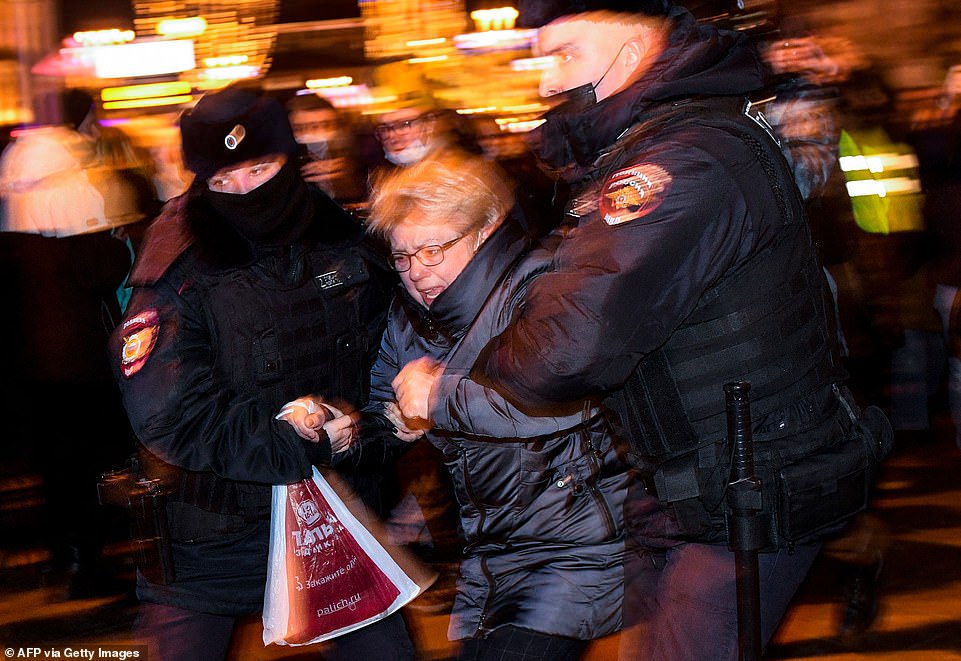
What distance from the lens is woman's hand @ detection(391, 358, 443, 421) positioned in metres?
2.63

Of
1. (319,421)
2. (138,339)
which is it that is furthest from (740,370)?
(138,339)

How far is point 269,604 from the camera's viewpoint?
3008 mm

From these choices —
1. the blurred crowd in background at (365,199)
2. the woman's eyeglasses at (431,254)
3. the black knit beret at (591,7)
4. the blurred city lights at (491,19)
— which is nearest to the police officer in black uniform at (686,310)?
the black knit beret at (591,7)

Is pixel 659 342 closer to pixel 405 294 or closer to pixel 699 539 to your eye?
pixel 699 539

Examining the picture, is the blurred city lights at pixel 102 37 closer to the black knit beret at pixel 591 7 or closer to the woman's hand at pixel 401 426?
the woman's hand at pixel 401 426

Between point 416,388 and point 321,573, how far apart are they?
0.64 m

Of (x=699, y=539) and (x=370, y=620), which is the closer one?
(x=699, y=539)

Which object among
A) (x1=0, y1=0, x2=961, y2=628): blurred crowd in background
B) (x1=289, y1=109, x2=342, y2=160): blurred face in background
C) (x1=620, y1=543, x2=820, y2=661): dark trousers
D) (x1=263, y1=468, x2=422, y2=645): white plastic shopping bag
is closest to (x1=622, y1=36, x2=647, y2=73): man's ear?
(x1=620, y1=543, x2=820, y2=661): dark trousers

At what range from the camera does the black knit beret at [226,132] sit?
302cm

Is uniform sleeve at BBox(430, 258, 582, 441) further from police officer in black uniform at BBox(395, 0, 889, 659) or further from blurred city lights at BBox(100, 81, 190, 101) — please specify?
blurred city lights at BBox(100, 81, 190, 101)

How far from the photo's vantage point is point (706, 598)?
244cm

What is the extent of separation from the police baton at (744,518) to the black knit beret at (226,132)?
1.41m

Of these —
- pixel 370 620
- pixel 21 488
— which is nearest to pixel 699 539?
pixel 370 620

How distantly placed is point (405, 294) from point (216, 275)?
0.46 meters
